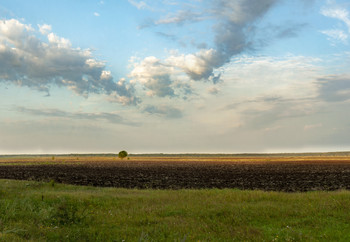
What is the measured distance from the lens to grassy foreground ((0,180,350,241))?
1214 centimetres

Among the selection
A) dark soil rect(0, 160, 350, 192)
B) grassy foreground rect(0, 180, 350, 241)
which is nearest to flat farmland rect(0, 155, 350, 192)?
dark soil rect(0, 160, 350, 192)

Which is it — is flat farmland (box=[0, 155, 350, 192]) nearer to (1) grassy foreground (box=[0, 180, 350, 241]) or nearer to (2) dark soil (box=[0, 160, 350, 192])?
(2) dark soil (box=[0, 160, 350, 192])

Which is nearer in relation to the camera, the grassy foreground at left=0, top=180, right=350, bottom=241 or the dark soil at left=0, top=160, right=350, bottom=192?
the grassy foreground at left=0, top=180, right=350, bottom=241

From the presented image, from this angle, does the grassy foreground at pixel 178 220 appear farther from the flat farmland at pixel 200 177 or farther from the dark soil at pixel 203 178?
the dark soil at pixel 203 178

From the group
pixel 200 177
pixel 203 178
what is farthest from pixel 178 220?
pixel 200 177

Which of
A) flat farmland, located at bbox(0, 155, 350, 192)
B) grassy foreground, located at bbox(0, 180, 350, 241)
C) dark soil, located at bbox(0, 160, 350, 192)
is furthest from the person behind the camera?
flat farmland, located at bbox(0, 155, 350, 192)

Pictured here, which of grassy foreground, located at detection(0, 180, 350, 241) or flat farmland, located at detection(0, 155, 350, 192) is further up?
grassy foreground, located at detection(0, 180, 350, 241)

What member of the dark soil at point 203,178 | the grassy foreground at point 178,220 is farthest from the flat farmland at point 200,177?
the grassy foreground at point 178,220

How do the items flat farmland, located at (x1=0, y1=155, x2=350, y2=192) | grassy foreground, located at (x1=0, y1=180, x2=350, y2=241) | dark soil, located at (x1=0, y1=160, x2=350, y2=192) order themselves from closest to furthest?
1. grassy foreground, located at (x1=0, y1=180, x2=350, y2=241)
2. dark soil, located at (x1=0, y1=160, x2=350, y2=192)
3. flat farmland, located at (x1=0, y1=155, x2=350, y2=192)

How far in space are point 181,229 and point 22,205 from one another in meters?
9.62

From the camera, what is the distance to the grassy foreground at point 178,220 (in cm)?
1214

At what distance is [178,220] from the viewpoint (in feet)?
48.9

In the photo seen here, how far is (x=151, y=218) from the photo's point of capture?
15.4 metres

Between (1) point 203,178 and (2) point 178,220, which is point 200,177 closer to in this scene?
(1) point 203,178
